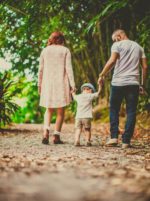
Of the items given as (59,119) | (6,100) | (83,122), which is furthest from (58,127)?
(6,100)

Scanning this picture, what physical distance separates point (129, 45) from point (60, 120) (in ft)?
5.57

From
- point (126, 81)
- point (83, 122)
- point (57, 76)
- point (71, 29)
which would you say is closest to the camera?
point (126, 81)

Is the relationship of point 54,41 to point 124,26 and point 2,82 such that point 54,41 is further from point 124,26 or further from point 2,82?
point 124,26

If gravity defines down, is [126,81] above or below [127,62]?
below

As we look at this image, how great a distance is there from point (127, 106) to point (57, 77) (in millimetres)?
1423

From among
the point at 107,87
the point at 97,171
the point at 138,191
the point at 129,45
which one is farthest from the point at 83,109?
the point at 107,87

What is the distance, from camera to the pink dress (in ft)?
25.2

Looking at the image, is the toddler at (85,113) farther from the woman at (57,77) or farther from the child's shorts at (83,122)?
the woman at (57,77)

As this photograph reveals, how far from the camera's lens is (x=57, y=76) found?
777 centimetres

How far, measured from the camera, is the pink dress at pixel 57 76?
7.69 meters

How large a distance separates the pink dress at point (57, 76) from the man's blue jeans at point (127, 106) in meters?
0.93

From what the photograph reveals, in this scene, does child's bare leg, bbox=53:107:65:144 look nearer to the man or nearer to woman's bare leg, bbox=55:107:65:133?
woman's bare leg, bbox=55:107:65:133

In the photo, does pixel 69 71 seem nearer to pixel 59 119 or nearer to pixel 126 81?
pixel 59 119

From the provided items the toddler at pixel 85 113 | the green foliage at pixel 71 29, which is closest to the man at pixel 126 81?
the toddler at pixel 85 113
